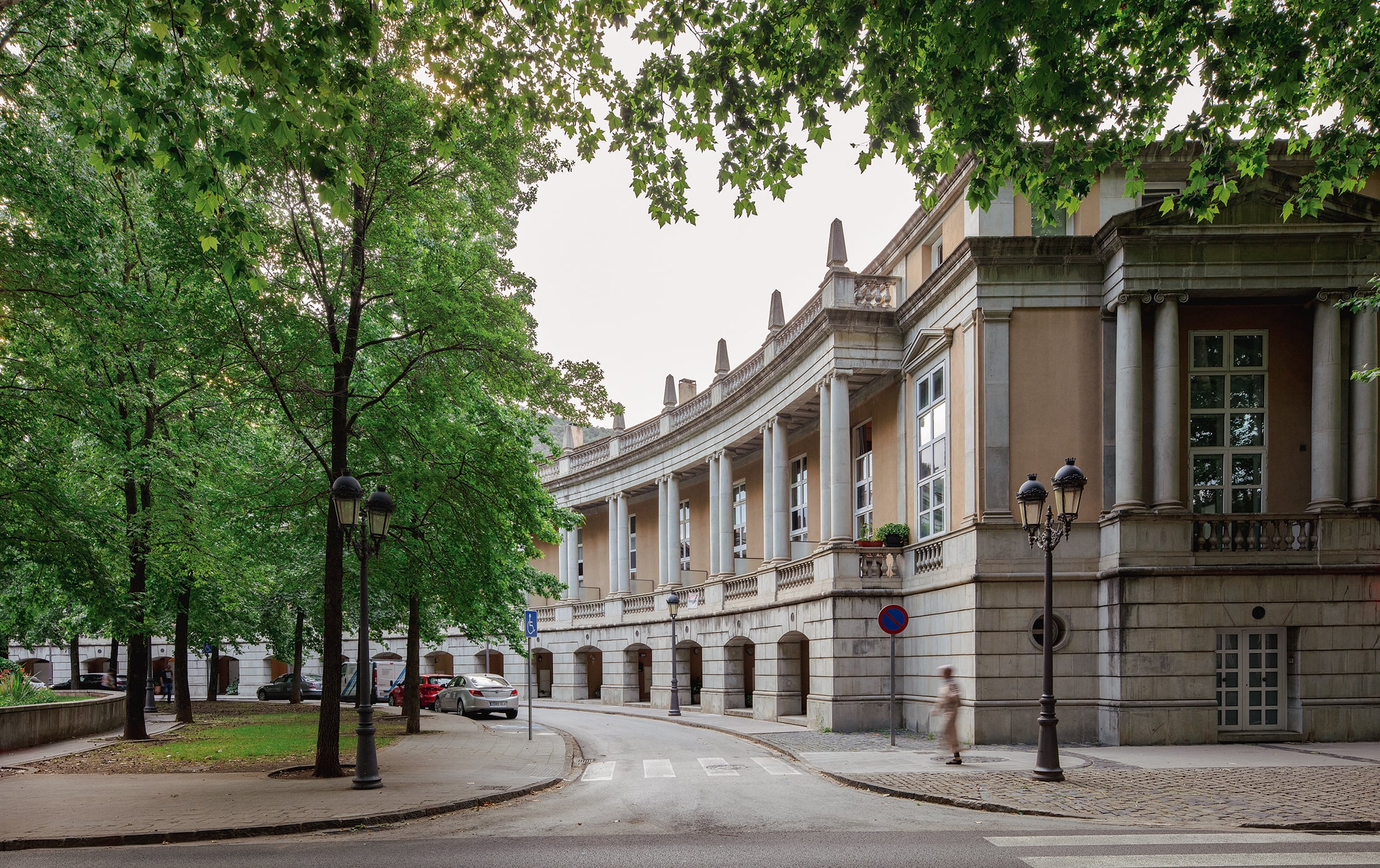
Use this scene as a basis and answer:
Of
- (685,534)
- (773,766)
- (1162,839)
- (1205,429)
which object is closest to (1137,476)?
(1205,429)

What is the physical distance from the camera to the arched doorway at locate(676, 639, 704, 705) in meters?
35.6

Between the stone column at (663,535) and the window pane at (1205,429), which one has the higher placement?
the window pane at (1205,429)

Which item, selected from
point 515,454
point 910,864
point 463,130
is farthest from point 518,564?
point 910,864

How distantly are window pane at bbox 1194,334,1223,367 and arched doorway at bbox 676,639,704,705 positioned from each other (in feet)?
64.2

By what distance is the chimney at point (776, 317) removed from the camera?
98.0 feet

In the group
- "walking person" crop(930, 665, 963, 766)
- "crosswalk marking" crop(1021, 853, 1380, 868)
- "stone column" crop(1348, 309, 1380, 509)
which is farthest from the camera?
"stone column" crop(1348, 309, 1380, 509)

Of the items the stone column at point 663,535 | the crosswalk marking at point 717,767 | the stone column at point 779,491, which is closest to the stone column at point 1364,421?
the crosswalk marking at point 717,767

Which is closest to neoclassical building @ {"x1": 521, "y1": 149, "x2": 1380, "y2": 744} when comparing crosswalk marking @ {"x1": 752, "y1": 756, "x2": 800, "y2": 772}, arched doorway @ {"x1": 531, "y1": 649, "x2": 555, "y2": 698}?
crosswalk marking @ {"x1": 752, "y1": 756, "x2": 800, "y2": 772}

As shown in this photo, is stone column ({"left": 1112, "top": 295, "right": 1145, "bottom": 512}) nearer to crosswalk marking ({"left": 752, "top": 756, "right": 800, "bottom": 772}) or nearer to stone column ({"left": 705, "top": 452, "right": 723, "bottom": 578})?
crosswalk marking ({"left": 752, "top": 756, "right": 800, "bottom": 772})

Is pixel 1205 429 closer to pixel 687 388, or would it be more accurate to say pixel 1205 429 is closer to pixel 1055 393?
pixel 1055 393

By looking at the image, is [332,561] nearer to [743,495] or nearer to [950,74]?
[950,74]

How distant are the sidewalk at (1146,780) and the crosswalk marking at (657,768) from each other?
2.28 meters

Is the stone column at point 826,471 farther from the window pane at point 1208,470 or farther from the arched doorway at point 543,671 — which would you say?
the arched doorway at point 543,671

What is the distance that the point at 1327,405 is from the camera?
1905 cm
